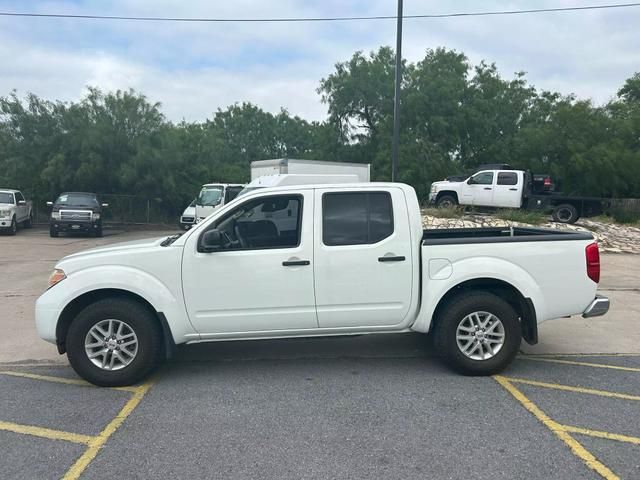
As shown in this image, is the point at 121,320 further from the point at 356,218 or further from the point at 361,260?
the point at 356,218

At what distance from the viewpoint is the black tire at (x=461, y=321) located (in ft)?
16.6

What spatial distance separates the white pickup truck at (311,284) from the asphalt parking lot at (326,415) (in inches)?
17.3

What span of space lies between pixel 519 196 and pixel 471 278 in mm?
15088

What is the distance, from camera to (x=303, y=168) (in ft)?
56.8

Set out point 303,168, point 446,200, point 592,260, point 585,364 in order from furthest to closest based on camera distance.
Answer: point 446,200, point 303,168, point 585,364, point 592,260

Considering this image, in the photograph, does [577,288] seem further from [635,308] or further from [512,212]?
[512,212]

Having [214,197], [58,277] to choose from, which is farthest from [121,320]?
[214,197]

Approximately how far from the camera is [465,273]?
199 inches

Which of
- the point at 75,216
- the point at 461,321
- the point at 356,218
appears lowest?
the point at 461,321

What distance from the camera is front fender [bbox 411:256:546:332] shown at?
506cm

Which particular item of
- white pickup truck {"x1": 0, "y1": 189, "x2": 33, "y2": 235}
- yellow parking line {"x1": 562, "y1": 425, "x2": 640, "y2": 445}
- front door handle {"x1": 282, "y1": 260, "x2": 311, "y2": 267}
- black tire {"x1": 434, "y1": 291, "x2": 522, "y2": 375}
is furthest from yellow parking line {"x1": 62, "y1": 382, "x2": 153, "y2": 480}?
white pickup truck {"x1": 0, "y1": 189, "x2": 33, "y2": 235}

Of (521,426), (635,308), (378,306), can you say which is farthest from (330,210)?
(635,308)

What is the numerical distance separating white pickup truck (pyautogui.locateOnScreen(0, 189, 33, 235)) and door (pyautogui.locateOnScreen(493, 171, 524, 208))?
732 inches

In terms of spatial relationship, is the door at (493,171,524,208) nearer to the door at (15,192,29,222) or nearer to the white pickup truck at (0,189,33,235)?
the white pickup truck at (0,189,33,235)
